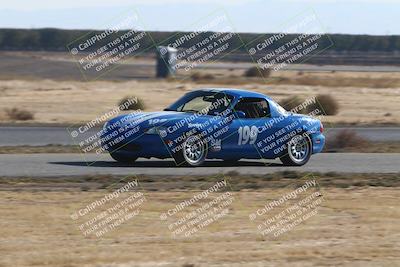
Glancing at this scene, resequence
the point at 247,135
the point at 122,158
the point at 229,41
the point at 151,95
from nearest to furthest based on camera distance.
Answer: the point at 247,135, the point at 122,158, the point at 151,95, the point at 229,41

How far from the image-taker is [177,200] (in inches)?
531

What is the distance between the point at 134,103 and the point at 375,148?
12.1 m

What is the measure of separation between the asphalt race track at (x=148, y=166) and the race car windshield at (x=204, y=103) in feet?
3.48

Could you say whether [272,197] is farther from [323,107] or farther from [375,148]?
[323,107]

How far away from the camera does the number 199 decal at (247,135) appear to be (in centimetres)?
1773

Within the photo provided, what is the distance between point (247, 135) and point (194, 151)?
3.69ft

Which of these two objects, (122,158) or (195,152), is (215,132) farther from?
(122,158)

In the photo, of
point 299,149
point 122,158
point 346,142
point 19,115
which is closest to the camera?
point 122,158

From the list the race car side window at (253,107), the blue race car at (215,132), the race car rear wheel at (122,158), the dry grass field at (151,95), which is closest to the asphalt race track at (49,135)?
the dry grass field at (151,95)

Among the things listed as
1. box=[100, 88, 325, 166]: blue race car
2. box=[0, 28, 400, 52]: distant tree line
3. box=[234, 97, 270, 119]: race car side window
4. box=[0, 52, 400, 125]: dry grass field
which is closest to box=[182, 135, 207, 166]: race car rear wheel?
box=[100, 88, 325, 166]: blue race car

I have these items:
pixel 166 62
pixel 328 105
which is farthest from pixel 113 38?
pixel 328 105

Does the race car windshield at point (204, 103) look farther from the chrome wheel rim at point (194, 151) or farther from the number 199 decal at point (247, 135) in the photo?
the chrome wheel rim at point (194, 151)

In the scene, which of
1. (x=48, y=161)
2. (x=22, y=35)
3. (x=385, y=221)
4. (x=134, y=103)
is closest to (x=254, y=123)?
(x=48, y=161)

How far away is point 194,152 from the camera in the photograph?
17312mm
